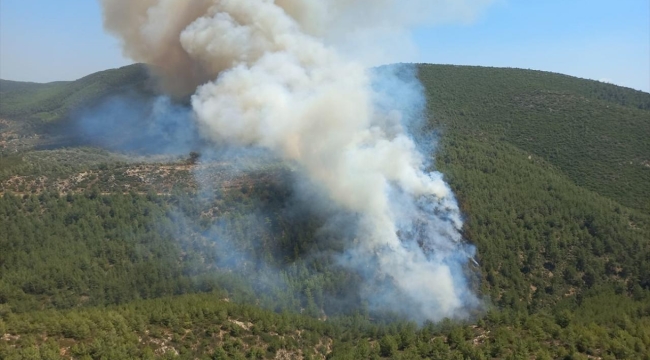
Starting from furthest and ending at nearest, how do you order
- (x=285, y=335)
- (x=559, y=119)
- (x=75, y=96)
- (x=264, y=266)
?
(x=75, y=96)
(x=559, y=119)
(x=264, y=266)
(x=285, y=335)

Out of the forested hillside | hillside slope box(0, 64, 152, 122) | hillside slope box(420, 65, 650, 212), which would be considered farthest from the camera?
hillside slope box(0, 64, 152, 122)

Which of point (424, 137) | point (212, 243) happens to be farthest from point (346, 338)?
point (424, 137)

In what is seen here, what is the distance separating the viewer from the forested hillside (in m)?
25.6

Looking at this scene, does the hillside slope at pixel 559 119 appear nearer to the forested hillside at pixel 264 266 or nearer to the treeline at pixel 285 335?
the forested hillside at pixel 264 266

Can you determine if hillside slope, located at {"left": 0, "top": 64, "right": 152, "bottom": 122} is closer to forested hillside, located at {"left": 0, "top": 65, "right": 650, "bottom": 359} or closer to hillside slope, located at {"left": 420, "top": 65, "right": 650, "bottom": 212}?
forested hillside, located at {"left": 0, "top": 65, "right": 650, "bottom": 359}

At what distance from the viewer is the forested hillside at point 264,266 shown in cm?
2561

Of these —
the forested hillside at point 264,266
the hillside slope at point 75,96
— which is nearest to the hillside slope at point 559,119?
the forested hillside at point 264,266

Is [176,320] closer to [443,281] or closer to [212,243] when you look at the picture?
[212,243]

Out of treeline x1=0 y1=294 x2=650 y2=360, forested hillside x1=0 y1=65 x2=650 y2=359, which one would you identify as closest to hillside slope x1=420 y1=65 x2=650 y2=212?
forested hillside x1=0 y1=65 x2=650 y2=359

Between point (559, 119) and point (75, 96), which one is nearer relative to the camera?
point (559, 119)

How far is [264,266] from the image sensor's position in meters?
35.6

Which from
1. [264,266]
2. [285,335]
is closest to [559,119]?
[264,266]

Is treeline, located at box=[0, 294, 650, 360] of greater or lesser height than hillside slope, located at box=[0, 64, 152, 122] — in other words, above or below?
below

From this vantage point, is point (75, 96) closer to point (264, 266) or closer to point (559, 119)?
point (264, 266)
